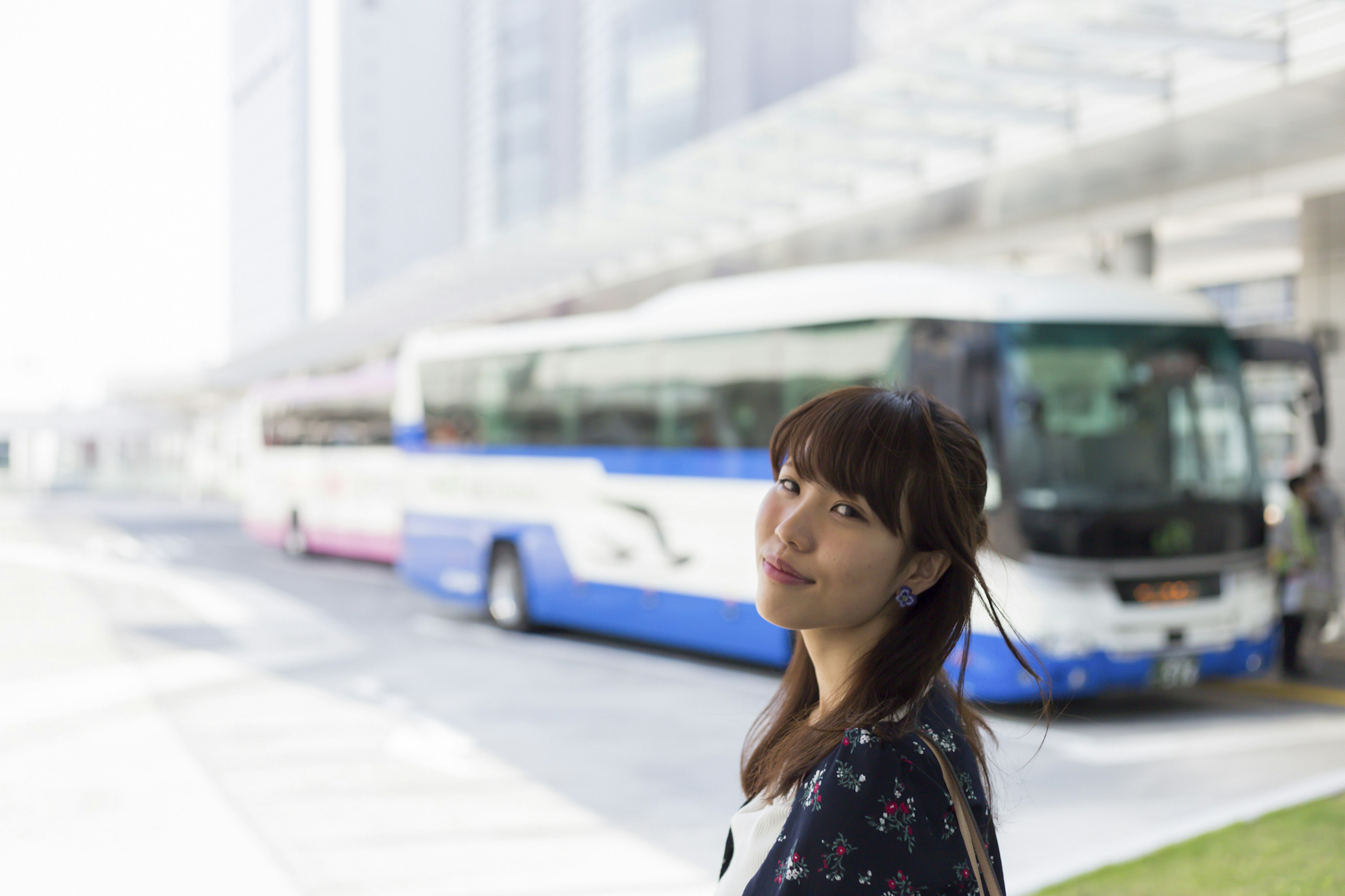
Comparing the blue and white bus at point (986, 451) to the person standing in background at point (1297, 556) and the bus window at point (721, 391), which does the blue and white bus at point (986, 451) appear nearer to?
the bus window at point (721, 391)

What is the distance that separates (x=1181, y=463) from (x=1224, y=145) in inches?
181

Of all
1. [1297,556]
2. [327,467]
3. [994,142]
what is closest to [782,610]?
[1297,556]

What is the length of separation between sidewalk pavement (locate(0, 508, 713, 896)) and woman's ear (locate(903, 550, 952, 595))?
3.88 m

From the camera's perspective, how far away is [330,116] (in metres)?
99.0

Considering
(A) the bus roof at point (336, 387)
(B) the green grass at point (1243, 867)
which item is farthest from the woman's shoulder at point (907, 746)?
(A) the bus roof at point (336, 387)

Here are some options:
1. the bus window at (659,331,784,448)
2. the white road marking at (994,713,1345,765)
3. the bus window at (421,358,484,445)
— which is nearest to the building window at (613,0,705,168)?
the bus window at (421,358,484,445)

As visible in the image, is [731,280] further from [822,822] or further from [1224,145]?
[822,822]

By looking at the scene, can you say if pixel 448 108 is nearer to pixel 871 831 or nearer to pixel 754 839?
pixel 754 839

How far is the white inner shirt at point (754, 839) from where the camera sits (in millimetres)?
1719

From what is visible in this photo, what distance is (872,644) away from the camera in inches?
70.2

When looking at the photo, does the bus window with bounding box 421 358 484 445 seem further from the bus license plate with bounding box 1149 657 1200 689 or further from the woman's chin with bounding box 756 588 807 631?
the woman's chin with bounding box 756 588 807 631

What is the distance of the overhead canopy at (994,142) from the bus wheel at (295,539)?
6.91 meters

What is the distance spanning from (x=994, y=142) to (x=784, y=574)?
12572 millimetres

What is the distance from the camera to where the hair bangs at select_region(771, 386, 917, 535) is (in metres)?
1.73
